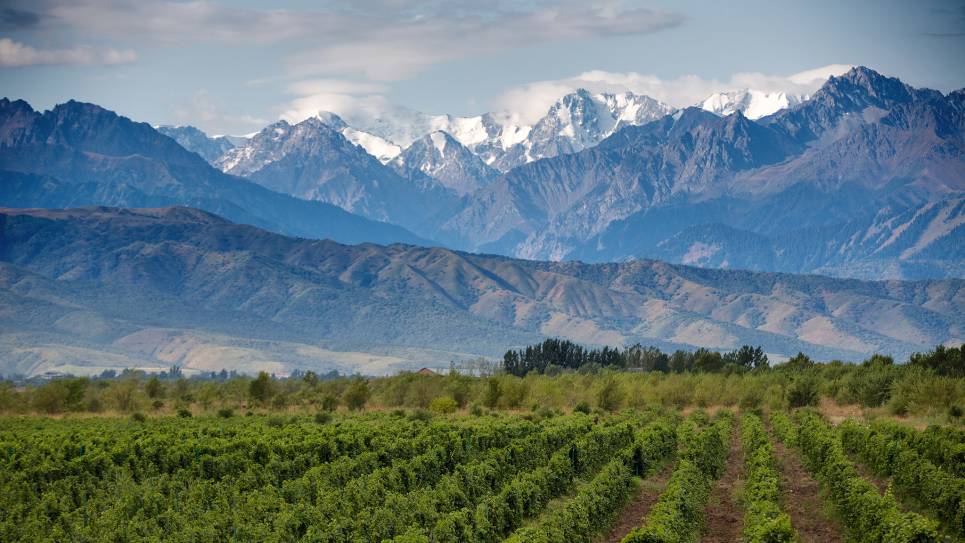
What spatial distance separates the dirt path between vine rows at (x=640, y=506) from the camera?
4119 cm

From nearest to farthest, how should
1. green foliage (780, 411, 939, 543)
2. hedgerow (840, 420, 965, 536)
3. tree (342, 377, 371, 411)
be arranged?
green foliage (780, 411, 939, 543) < hedgerow (840, 420, 965, 536) < tree (342, 377, 371, 411)

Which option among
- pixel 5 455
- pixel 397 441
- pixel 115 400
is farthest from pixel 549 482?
pixel 115 400

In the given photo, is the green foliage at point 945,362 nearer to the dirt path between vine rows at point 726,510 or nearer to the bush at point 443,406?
the bush at point 443,406

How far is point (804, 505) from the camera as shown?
45562 mm

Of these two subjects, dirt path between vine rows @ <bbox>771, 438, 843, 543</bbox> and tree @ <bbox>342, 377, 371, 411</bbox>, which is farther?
tree @ <bbox>342, 377, 371, 411</bbox>

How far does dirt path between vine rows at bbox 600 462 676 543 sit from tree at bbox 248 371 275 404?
60.1 metres

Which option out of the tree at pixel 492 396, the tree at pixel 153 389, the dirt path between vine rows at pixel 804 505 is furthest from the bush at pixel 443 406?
the dirt path between vine rows at pixel 804 505

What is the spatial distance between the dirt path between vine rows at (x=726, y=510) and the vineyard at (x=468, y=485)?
156 mm

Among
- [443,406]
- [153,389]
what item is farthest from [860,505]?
[153,389]

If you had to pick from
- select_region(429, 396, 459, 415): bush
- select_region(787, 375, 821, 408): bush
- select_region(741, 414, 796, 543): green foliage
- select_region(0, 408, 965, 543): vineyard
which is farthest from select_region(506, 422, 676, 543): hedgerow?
select_region(787, 375, 821, 408): bush

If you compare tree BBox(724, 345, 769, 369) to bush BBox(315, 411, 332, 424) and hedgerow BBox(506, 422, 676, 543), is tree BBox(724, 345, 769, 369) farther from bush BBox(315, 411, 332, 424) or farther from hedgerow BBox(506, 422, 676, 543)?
hedgerow BBox(506, 422, 676, 543)

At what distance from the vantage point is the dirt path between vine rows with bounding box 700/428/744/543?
4016 centimetres

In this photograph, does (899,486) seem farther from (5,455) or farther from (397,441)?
(5,455)

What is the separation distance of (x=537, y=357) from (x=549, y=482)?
151m
